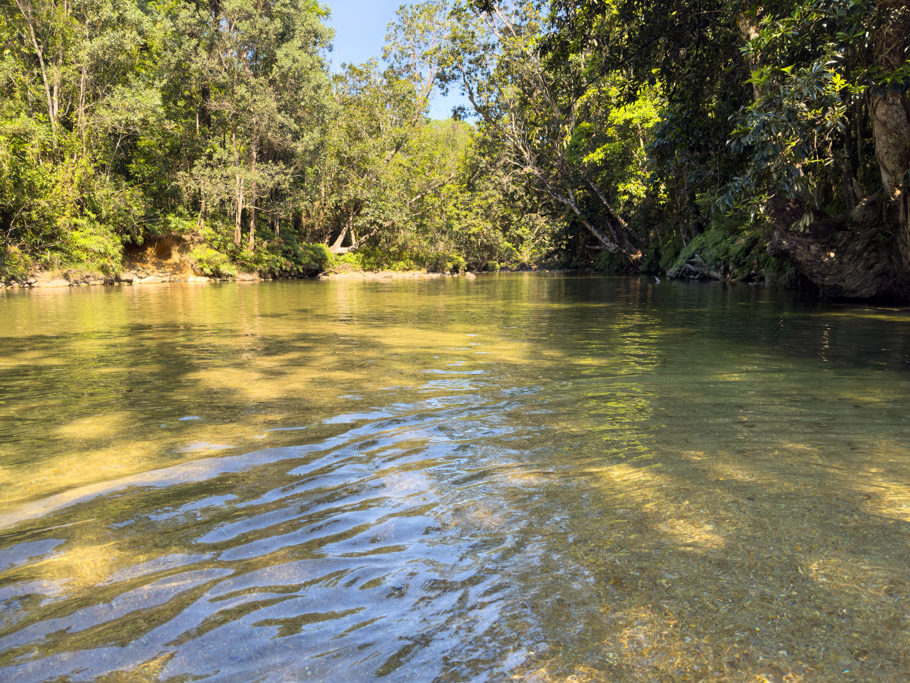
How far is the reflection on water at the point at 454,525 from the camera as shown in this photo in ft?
5.07

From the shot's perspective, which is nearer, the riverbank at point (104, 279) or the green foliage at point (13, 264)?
the green foliage at point (13, 264)

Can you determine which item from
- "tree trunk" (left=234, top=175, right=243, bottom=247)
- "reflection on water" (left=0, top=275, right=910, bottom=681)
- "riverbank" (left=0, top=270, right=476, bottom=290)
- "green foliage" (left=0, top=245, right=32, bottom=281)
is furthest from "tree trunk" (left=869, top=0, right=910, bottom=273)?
"tree trunk" (left=234, top=175, right=243, bottom=247)

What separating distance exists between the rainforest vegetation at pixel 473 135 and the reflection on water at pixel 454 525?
6573 millimetres

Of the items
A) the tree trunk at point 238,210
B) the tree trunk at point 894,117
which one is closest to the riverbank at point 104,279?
the tree trunk at point 238,210

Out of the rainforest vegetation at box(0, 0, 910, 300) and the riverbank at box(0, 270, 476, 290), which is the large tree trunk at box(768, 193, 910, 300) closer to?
the rainforest vegetation at box(0, 0, 910, 300)

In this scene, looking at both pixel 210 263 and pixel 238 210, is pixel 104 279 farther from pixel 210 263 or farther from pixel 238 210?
pixel 238 210

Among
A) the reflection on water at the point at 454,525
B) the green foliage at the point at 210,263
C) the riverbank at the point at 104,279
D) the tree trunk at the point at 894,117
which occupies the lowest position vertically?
the reflection on water at the point at 454,525

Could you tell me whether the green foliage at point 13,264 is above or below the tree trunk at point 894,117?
below

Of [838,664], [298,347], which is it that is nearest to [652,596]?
[838,664]

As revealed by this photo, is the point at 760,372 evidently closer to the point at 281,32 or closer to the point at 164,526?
the point at 164,526

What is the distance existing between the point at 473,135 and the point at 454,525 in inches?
1269

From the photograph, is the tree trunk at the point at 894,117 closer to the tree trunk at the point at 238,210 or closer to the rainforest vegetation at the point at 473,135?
the rainforest vegetation at the point at 473,135

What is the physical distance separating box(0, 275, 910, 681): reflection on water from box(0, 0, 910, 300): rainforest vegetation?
259 inches

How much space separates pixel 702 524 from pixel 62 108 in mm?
32973
